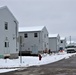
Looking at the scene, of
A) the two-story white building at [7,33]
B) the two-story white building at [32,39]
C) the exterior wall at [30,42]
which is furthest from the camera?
the exterior wall at [30,42]

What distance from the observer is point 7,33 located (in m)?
37.4

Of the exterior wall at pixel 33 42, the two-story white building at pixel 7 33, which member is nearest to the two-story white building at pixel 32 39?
the exterior wall at pixel 33 42

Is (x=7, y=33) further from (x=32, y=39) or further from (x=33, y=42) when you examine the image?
(x=33, y=42)

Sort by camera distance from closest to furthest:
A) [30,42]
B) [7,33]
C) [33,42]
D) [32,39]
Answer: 1. [7,33]
2. [32,39]
3. [33,42]
4. [30,42]

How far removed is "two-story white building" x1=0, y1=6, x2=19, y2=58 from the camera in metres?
35.9

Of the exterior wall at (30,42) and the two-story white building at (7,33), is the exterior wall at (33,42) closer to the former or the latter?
the exterior wall at (30,42)

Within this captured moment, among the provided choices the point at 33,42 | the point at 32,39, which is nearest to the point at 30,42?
the point at 33,42

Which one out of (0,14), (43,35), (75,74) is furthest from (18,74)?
(43,35)

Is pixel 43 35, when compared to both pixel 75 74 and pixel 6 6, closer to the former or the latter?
pixel 6 6

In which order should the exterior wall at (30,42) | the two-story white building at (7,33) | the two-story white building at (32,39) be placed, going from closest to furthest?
the two-story white building at (7,33) → the two-story white building at (32,39) → the exterior wall at (30,42)

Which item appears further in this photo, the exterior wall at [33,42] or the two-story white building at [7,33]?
the exterior wall at [33,42]

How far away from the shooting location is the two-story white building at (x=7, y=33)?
35906 millimetres

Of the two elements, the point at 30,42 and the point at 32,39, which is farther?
Answer: the point at 30,42

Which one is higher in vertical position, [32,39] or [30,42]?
[32,39]
